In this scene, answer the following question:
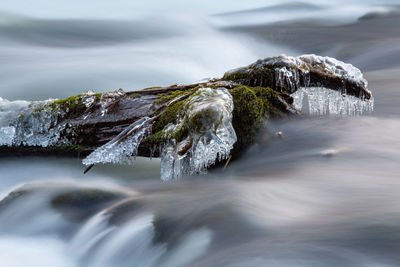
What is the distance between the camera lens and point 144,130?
12.1 ft

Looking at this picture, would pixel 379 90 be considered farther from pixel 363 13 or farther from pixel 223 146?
pixel 363 13

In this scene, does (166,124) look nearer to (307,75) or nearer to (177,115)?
(177,115)

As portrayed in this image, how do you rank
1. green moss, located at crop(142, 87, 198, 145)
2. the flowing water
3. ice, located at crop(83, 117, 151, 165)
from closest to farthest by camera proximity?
1. the flowing water
2. green moss, located at crop(142, 87, 198, 145)
3. ice, located at crop(83, 117, 151, 165)

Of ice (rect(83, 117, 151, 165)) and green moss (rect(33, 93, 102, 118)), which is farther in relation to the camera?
green moss (rect(33, 93, 102, 118))

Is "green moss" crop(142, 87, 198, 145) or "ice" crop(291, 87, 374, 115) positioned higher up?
"ice" crop(291, 87, 374, 115)

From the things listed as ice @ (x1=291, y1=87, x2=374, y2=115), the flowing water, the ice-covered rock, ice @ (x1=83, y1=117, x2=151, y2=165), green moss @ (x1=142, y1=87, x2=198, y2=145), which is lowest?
the flowing water

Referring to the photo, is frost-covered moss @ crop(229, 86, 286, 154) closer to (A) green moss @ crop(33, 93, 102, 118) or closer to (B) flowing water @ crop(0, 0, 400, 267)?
(B) flowing water @ crop(0, 0, 400, 267)

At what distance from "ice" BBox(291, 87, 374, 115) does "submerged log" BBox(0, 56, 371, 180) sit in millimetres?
56

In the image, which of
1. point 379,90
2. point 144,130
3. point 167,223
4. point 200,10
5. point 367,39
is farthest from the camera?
point 200,10

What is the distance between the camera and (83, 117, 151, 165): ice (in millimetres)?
3551

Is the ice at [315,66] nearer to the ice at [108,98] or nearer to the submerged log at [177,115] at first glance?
the submerged log at [177,115]

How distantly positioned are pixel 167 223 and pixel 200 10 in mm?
13759

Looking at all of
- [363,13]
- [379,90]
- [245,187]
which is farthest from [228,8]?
[245,187]

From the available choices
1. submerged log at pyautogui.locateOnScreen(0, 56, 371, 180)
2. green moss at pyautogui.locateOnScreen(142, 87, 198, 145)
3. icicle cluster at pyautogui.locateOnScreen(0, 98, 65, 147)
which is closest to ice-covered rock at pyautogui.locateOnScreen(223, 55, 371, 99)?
submerged log at pyautogui.locateOnScreen(0, 56, 371, 180)
